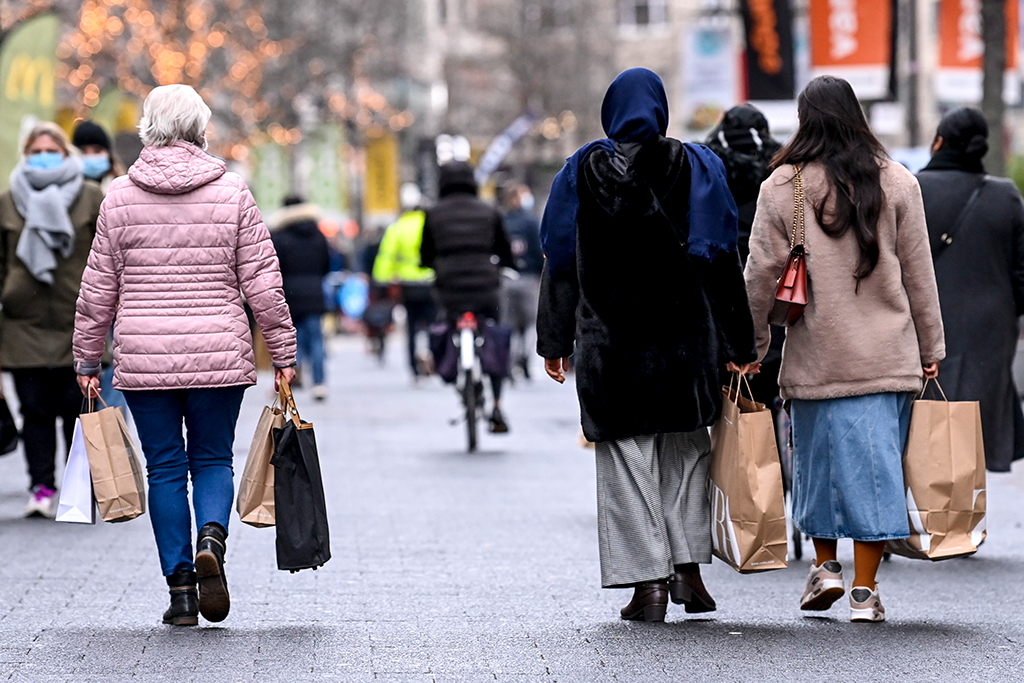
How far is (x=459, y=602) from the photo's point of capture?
7.09m

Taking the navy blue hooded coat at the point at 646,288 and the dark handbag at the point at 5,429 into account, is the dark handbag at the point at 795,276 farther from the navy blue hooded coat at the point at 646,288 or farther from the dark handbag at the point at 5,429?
the dark handbag at the point at 5,429

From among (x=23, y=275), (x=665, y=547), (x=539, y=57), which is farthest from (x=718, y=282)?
(x=539, y=57)

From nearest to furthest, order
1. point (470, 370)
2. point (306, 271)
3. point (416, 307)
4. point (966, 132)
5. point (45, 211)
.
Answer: point (966, 132) → point (45, 211) → point (470, 370) → point (306, 271) → point (416, 307)

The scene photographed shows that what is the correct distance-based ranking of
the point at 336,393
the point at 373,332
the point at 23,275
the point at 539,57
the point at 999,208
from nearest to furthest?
the point at 999,208
the point at 23,275
the point at 336,393
the point at 373,332
the point at 539,57

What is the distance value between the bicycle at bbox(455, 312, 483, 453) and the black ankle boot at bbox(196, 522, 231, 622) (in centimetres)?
696

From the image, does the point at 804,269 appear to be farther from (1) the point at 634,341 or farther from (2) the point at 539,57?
(2) the point at 539,57

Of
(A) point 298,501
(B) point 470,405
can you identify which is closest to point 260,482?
(A) point 298,501

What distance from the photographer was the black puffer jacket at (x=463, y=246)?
1325cm

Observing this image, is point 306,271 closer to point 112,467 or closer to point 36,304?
point 36,304

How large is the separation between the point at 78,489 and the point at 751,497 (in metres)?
2.36

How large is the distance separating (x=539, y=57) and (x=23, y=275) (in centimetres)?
4963

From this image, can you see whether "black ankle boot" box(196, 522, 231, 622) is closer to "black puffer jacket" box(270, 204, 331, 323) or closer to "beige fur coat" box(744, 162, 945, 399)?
"beige fur coat" box(744, 162, 945, 399)

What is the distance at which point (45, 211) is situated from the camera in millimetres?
9047

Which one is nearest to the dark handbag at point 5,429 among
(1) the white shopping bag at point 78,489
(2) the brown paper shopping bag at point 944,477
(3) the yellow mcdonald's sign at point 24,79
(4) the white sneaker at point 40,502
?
(4) the white sneaker at point 40,502
